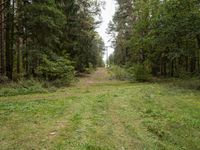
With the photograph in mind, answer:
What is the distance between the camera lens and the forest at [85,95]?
709 cm

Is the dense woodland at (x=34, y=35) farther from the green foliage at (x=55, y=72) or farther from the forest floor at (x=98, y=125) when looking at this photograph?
the forest floor at (x=98, y=125)

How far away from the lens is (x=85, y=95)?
563 inches

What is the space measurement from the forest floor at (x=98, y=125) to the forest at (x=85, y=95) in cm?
2

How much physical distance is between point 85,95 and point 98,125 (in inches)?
245

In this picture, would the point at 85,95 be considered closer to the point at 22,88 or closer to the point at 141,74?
the point at 22,88

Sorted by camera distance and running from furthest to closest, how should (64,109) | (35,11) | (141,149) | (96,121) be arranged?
(35,11) → (64,109) → (96,121) → (141,149)

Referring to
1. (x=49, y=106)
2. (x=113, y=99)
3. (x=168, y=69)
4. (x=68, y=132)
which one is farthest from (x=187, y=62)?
(x=68, y=132)

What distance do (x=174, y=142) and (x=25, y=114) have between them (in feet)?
15.5

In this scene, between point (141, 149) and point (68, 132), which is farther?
point (68, 132)

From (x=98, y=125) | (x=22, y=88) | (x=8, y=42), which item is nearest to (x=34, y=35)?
(x=8, y=42)

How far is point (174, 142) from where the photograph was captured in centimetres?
726

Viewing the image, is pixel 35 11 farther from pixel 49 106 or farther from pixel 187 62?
pixel 187 62

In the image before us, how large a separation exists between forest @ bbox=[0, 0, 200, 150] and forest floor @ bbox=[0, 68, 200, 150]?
0.8 inches

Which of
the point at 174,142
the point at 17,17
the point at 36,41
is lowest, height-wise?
the point at 174,142
